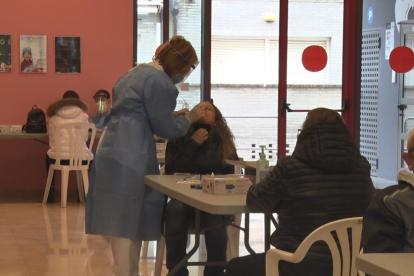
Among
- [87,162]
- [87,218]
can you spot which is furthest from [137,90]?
[87,162]

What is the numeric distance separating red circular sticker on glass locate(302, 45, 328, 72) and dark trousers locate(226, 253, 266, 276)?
5972 mm

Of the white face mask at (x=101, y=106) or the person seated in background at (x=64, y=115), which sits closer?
the person seated in background at (x=64, y=115)

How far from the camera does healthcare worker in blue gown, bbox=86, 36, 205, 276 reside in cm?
364

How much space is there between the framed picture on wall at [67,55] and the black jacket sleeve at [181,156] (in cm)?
459

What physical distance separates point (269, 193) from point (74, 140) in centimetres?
516

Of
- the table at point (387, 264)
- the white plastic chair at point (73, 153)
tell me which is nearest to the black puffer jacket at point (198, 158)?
the table at point (387, 264)

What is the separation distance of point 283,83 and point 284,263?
20.2 feet

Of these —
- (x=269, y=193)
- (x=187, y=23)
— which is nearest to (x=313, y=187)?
(x=269, y=193)

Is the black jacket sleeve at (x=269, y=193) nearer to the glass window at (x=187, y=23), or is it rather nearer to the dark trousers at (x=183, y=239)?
the dark trousers at (x=183, y=239)

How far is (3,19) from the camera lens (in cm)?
846

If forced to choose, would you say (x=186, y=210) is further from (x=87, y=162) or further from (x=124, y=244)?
(x=87, y=162)

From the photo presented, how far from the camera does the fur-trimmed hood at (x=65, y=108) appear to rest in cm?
778

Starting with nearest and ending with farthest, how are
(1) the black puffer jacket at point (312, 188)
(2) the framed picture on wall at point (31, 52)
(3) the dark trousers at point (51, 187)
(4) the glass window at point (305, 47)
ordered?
(1) the black puffer jacket at point (312, 188)
(3) the dark trousers at point (51, 187)
(2) the framed picture on wall at point (31, 52)
(4) the glass window at point (305, 47)

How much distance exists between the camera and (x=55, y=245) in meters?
5.60
